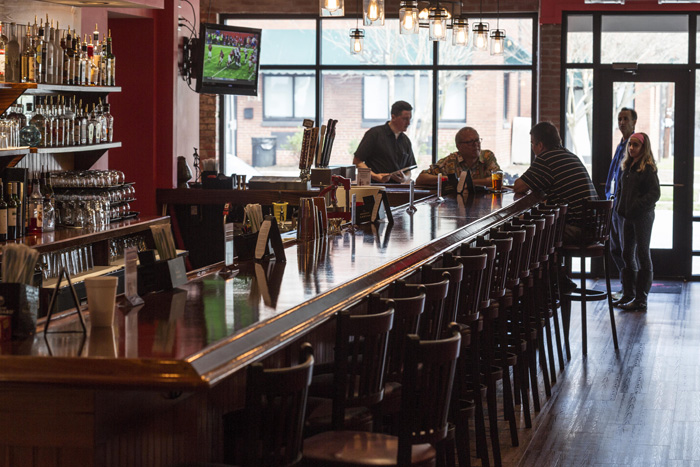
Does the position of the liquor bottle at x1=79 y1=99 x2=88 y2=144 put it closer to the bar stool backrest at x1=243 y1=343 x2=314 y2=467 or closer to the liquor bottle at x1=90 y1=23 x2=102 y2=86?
the liquor bottle at x1=90 y1=23 x2=102 y2=86

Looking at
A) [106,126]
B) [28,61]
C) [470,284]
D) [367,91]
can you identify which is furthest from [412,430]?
[367,91]

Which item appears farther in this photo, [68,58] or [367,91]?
[367,91]

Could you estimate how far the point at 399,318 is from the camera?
10.7 ft

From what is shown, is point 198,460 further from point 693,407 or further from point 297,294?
point 693,407

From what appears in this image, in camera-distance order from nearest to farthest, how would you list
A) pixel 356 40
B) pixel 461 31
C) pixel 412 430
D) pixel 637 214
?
1. pixel 412 430
2. pixel 461 31
3. pixel 637 214
4. pixel 356 40

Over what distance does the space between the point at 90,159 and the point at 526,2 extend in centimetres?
565

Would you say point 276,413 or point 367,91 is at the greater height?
point 367,91

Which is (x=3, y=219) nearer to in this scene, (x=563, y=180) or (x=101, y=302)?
(x=101, y=302)

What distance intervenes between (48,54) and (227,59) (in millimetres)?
3201

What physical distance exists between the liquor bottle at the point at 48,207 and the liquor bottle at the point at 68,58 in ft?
2.13

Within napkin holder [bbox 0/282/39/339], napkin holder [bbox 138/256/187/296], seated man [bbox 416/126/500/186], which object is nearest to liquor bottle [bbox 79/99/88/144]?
seated man [bbox 416/126/500/186]

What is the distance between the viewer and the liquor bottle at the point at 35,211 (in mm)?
5902

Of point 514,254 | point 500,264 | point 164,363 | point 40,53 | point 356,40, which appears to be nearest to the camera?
point 164,363

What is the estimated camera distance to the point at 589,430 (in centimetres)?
505
